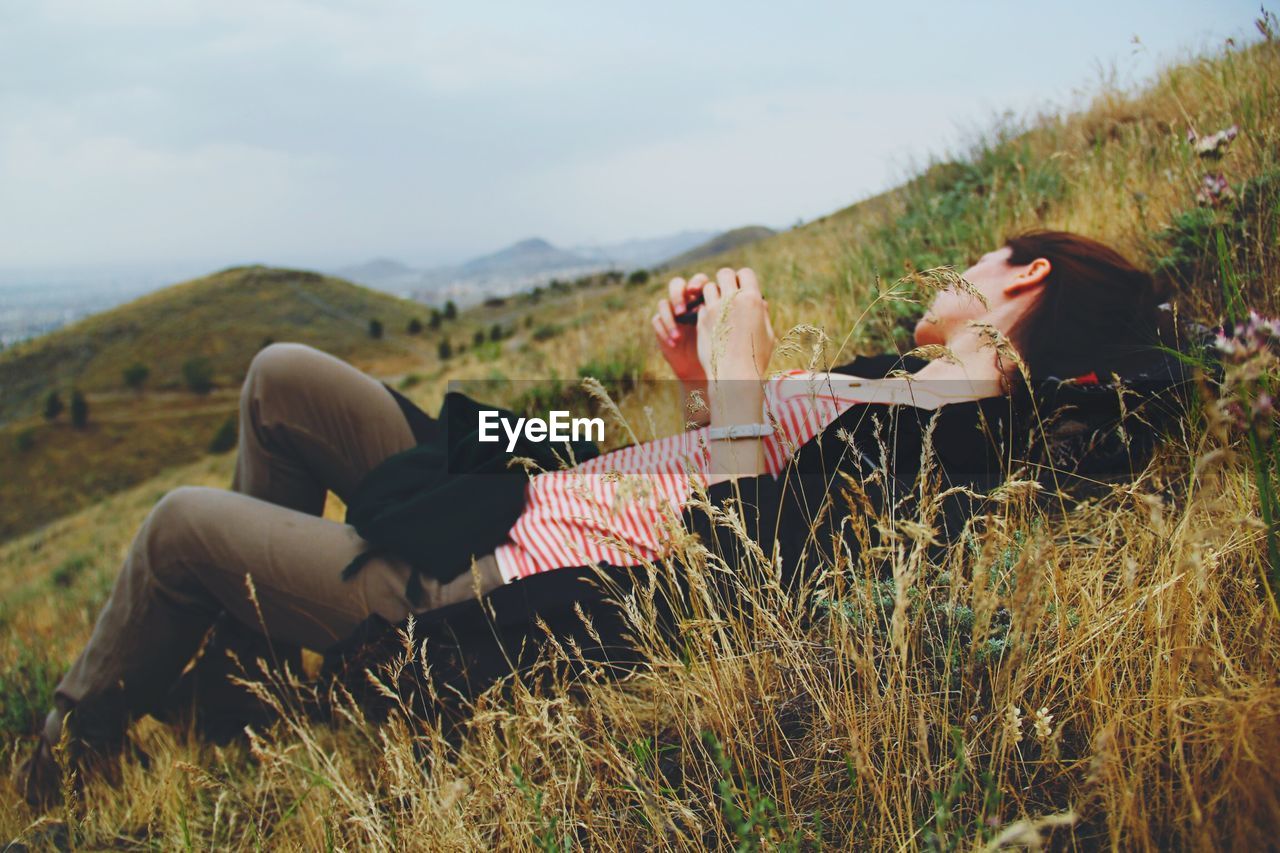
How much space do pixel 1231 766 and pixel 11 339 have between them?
99572mm

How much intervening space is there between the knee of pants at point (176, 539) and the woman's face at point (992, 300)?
6.72ft

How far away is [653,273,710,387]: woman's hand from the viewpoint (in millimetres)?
2471

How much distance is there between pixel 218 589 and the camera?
187 centimetres

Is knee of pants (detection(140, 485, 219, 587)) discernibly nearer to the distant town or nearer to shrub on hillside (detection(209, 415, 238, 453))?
the distant town

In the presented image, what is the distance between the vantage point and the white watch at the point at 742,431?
1774mm

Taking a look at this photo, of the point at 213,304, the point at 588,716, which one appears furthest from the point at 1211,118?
the point at 213,304

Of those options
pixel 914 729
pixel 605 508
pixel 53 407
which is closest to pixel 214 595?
pixel 605 508

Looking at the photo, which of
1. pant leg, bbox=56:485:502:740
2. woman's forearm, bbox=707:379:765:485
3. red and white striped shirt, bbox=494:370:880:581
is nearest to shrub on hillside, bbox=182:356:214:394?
pant leg, bbox=56:485:502:740

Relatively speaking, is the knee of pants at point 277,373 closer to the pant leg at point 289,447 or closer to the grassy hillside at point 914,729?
the pant leg at point 289,447

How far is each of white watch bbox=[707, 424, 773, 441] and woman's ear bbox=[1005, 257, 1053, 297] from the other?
2.98ft

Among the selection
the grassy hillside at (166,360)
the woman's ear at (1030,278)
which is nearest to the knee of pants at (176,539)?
the woman's ear at (1030,278)

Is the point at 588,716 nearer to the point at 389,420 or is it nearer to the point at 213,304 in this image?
the point at 389,420

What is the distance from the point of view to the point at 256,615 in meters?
1.92

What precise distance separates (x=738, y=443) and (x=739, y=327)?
400 millimetres
